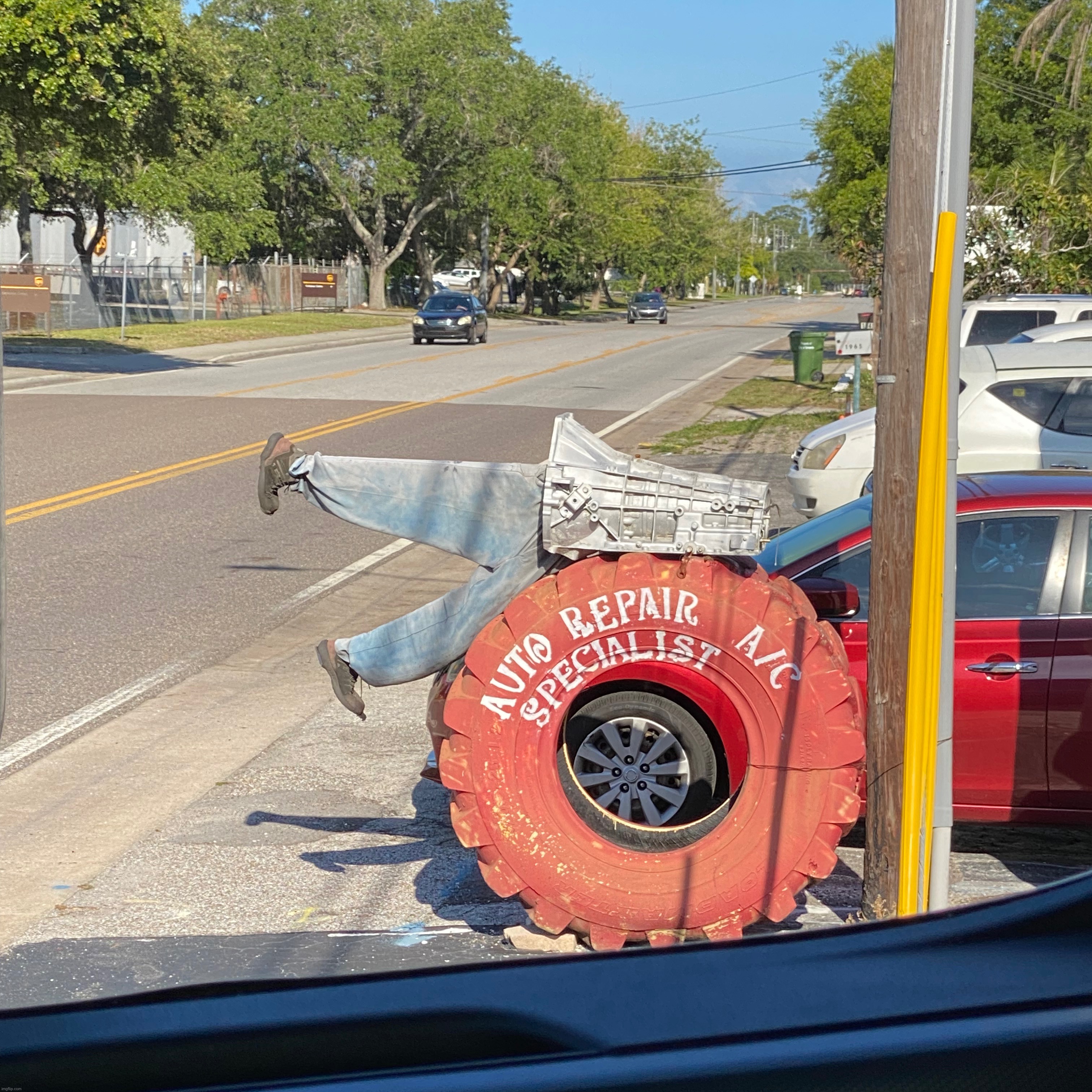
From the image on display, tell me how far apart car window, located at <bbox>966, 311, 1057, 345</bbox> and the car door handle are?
1289 cm

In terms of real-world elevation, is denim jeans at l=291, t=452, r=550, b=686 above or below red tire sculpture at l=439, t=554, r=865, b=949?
above

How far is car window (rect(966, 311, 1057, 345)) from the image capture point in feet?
57.5

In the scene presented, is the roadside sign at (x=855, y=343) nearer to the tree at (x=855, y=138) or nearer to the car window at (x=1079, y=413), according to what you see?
the car window at (x=1079, y=413)

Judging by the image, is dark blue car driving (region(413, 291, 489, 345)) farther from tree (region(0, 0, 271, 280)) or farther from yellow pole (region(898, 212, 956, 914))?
yellow pole (region(898, 212, 956, 914))

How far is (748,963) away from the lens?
178 centimetres

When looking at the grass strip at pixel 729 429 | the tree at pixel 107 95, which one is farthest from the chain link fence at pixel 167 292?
the grass strip at pixel 729 429

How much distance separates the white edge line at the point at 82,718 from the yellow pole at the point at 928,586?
4.09 metres

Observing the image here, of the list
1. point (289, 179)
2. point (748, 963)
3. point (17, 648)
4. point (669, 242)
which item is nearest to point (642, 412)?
point (17, 648)

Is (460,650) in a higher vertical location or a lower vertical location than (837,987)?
lower

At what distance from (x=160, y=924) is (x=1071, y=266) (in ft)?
77.8

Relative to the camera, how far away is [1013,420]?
11.1m

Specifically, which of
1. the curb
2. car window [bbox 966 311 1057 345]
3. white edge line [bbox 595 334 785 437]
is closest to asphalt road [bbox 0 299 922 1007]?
car window [bbox 966 311 1057 345]

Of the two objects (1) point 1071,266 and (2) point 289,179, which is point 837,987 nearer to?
(1) point 1071,266

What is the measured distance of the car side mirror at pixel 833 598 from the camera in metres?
5.80
